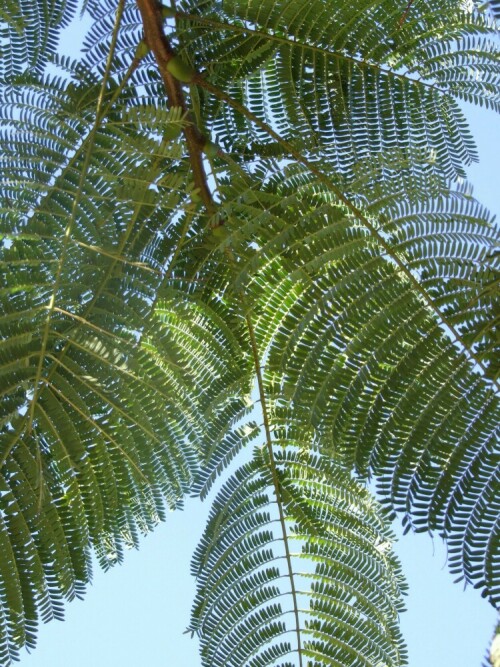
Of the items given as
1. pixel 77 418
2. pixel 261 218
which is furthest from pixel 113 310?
pixel 261 218

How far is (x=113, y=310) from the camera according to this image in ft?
8.20

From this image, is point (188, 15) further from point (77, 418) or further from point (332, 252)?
point (77, 418)

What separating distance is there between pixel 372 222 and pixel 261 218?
28cm

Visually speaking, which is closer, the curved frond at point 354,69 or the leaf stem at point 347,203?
the leaf stem at point 347,203

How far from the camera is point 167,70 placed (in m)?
2.74

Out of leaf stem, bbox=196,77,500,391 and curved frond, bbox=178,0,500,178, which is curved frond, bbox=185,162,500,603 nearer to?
leaf stem, bbox=196,77,500,391

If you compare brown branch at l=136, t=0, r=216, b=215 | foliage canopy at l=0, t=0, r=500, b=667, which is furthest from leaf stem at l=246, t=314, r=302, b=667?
brown branch at l=136, t=0, r=216, b=215

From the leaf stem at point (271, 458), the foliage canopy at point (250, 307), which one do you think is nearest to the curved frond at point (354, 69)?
the foliage canopy at point (250, 307)

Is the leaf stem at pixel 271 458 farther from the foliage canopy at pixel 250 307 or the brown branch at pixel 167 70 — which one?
the brown branch at pixel 167 70

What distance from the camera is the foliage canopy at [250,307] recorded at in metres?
2.38

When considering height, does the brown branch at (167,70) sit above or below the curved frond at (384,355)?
above

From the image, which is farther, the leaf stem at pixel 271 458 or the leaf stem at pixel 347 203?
the leaf stem at pixel 271 458

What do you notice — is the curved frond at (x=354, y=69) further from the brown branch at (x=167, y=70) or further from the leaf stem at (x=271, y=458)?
the leaf stem at (x=271, y=458)

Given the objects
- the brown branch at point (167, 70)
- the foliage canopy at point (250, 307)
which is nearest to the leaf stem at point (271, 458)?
the foliage canopy at point (250, 307)
